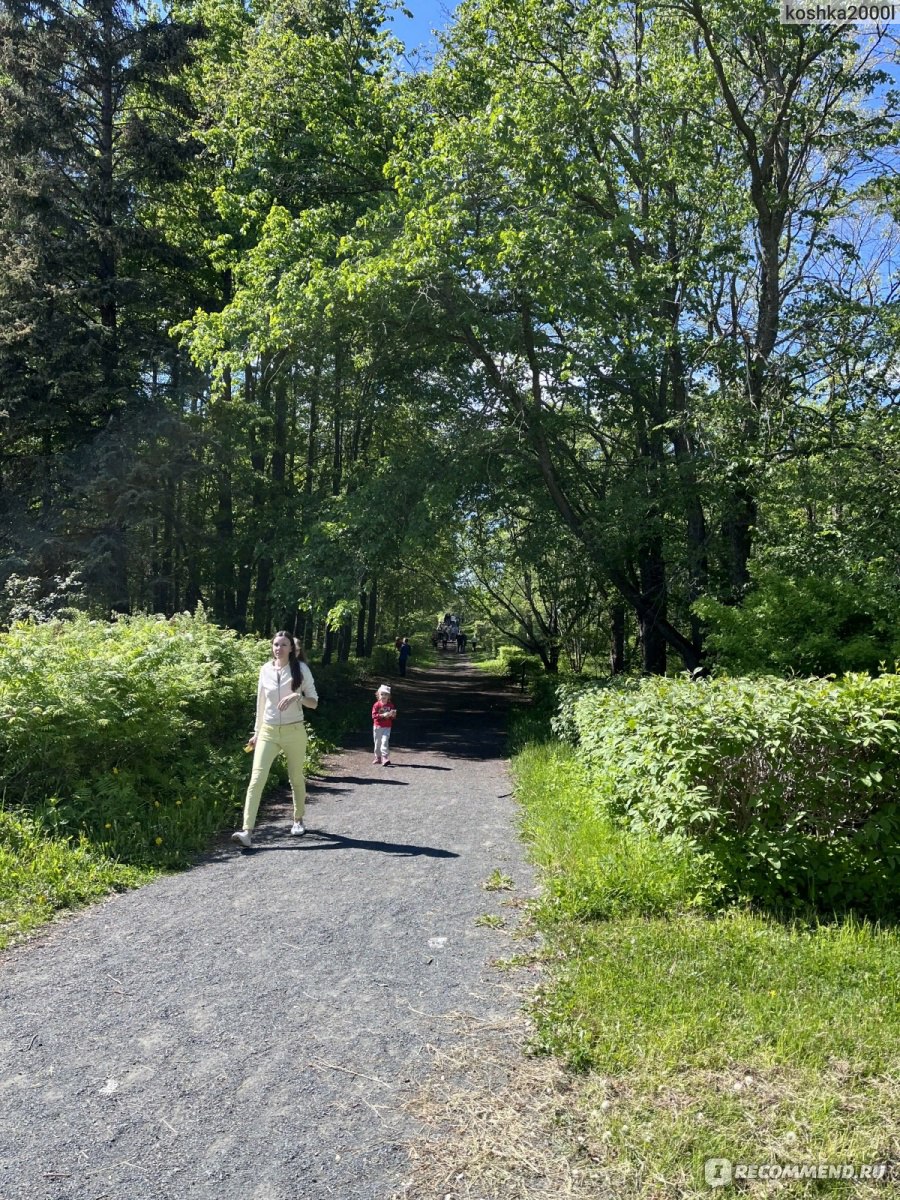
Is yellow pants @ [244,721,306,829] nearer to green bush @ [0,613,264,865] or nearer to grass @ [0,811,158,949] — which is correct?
green bush @ [0,613,264,865]

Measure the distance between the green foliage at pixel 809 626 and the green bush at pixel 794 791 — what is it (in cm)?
472

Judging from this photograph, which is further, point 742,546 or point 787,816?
point 742,546

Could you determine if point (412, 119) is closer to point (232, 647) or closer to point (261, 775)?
point (232, 647)

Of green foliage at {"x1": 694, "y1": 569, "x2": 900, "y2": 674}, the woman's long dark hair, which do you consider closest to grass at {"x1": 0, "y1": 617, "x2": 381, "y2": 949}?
the woman's long dark hair

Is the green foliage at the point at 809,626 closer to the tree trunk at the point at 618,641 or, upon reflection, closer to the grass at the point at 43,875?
the grass at the point at 43,875

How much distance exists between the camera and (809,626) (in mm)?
10195

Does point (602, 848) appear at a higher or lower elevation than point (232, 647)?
lower

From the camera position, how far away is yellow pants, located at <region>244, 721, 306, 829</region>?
695 cm

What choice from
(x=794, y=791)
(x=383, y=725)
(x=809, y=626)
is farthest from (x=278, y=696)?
(x=809, y=626)

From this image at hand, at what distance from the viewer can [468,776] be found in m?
11.4

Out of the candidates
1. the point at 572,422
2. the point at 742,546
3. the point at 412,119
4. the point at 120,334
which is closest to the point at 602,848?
the point at 742,546

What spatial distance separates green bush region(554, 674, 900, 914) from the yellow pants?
10.9 ft

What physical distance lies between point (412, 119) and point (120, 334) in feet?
27.3

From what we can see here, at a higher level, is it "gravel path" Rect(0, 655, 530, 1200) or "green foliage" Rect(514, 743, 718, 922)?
"green foliage" Rect(514, 743, 718, 922)
